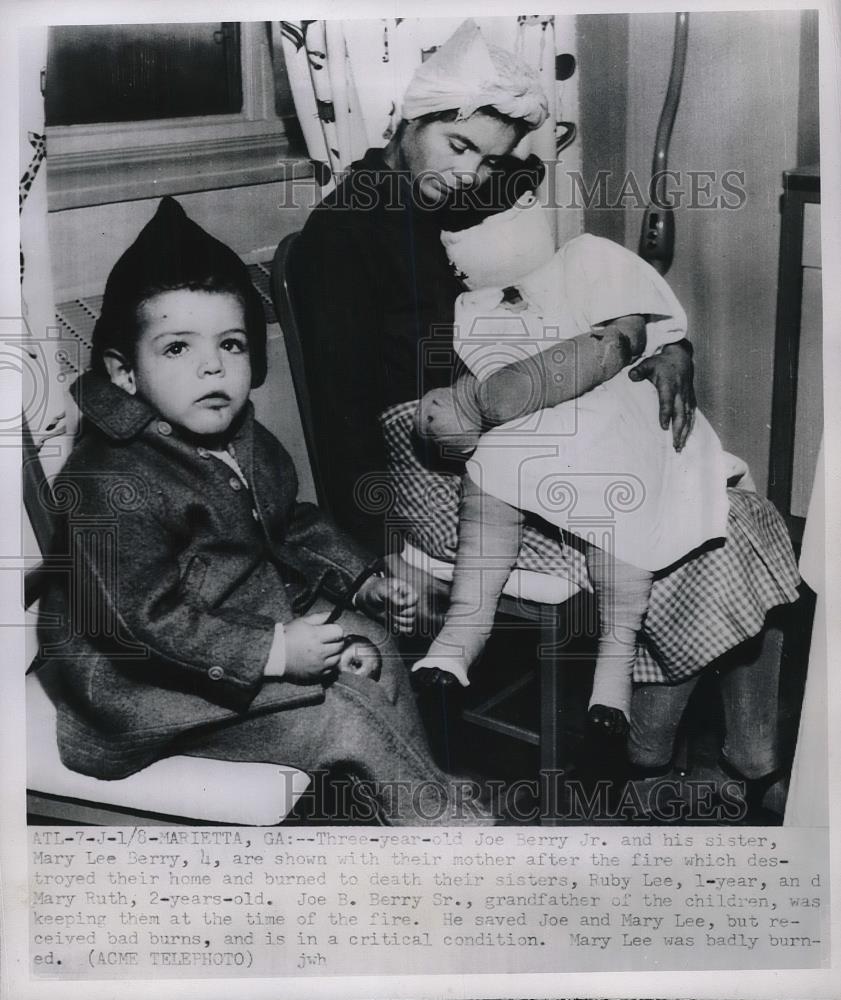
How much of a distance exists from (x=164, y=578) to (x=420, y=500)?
361 mm

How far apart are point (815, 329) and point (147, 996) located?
51.5 inches

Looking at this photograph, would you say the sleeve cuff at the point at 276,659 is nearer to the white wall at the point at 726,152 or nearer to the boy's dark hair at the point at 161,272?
the boy's dark hair at the point at 161,272

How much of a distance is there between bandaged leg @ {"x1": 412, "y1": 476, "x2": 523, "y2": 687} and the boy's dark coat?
0.46 feet

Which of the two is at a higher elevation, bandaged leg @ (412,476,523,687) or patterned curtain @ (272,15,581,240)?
patterned curtain @ (272,15,581,240)

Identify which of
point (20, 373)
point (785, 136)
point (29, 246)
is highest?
point (785, 136)

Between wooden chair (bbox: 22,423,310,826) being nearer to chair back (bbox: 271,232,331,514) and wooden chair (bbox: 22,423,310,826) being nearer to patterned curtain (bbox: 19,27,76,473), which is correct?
patterned curtain (bbox: 19,27,76,473)

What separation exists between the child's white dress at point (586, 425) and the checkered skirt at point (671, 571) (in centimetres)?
3

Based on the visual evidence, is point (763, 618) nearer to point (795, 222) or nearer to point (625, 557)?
point (625, 557)

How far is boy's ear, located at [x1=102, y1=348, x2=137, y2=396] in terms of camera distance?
1634 mm

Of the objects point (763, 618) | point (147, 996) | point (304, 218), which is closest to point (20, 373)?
point (304, 218)

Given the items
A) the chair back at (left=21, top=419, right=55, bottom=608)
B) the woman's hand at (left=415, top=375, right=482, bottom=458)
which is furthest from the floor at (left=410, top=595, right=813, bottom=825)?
the chair back at (left=21, top=419, right=55, bottom=608)

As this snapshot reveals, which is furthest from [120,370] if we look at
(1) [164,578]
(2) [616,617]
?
(2) [616,617]

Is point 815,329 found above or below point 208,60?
below

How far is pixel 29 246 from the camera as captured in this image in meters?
1.65
